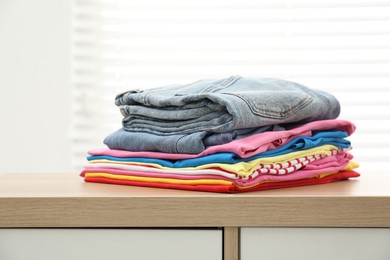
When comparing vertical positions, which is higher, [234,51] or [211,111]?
[234,51]

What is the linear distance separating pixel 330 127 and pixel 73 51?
99 cm

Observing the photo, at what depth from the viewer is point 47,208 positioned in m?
0.92

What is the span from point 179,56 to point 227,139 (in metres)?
0.97

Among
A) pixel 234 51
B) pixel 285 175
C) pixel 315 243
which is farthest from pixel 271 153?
pixel 234 51

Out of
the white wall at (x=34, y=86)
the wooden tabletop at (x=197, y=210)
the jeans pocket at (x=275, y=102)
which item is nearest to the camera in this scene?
the wooden tabletop at (x=197, y=210)

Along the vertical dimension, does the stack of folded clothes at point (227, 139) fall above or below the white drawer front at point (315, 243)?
above

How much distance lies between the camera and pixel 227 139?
0.98m

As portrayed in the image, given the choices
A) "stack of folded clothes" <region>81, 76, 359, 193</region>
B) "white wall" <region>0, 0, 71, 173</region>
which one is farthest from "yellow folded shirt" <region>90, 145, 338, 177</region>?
"white wall" <region>0, 0, 71, 173</region>

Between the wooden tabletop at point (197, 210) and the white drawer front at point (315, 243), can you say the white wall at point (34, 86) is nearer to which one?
the wooden tabletop at point (197, 210)

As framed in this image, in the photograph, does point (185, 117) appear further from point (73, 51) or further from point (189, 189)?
point (73, 51)

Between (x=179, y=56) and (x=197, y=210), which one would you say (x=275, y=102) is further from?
(x=179, y=56)

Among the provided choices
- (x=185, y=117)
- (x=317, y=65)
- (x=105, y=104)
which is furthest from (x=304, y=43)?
(x=185, y=117)

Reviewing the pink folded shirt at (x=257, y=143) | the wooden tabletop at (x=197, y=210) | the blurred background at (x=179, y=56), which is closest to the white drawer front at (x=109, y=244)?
the wooden tabletop at (x=197, y=210)

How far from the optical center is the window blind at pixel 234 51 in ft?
6.21
